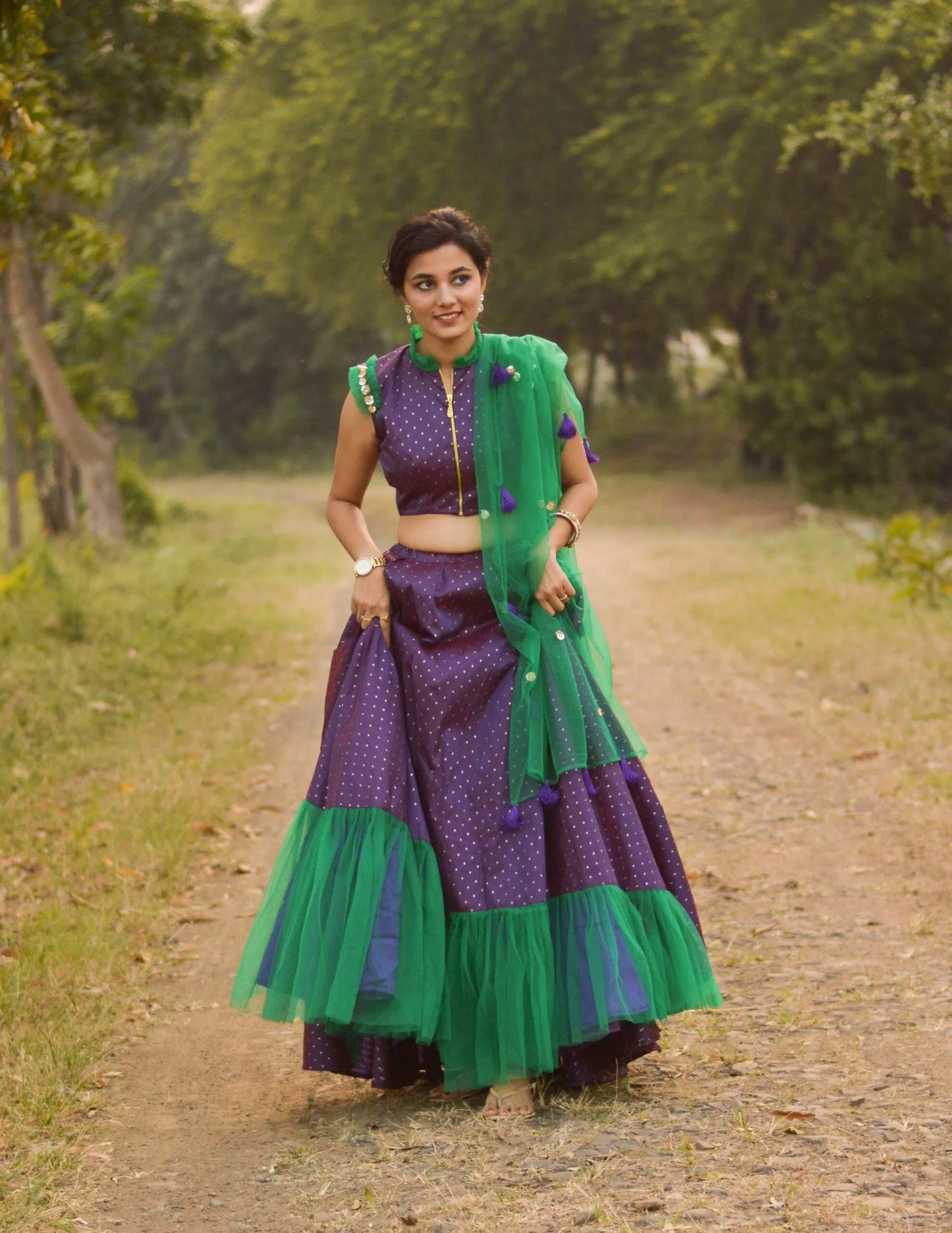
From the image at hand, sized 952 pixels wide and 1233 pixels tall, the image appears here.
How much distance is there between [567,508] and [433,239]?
0.76m

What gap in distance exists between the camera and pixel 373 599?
3.94 meters

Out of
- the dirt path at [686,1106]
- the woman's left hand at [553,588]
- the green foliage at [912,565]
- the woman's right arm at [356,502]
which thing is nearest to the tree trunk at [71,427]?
the green foliage at [912,565]

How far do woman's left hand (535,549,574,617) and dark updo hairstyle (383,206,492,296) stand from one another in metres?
0.78

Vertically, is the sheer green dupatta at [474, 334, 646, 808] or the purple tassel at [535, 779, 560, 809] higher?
the sheer green dupatta at [474, 334, 646, 808]

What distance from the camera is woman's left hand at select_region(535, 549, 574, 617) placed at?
154 inches

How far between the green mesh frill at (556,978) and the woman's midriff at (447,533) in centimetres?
92

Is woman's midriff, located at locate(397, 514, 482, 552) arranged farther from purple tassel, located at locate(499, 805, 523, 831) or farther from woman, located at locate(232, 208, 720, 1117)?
purple tassel, located at locate(499, 805, 523, 831)

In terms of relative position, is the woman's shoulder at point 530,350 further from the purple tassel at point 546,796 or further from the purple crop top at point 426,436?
the purple tassel at point 546,796

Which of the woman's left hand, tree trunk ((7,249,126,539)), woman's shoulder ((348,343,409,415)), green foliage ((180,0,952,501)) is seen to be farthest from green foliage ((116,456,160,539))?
the woman's left hand

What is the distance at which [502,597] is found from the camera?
388cm

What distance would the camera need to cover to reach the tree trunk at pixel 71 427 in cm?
1512

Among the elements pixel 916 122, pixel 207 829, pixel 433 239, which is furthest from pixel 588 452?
pixel 916 122

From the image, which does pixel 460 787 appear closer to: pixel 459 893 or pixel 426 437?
pixel 459 893

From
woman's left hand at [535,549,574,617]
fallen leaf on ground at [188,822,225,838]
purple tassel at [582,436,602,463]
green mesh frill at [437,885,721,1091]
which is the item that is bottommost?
fallen leaf on ground at [188,822,225,838]
